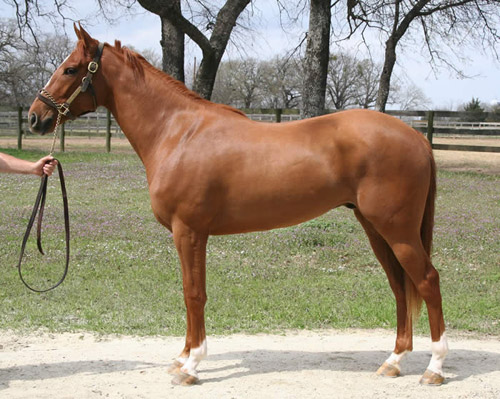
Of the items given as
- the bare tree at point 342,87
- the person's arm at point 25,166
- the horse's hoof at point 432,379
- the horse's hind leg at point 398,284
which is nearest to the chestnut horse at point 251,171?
the horse's hoof at point 432,379

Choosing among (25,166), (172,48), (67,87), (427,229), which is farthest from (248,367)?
(172,48)

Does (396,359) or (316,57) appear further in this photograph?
(316,57)

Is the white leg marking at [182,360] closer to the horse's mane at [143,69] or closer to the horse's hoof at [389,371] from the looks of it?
the horse's hoof at [389,371]

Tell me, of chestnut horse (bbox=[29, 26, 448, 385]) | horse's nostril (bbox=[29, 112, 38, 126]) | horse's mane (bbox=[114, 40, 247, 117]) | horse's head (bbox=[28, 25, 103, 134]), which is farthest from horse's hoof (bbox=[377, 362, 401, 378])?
horse's nostril (bbox=[29, 112, 38, 126])

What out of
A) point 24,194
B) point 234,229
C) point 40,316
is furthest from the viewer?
→ point 24,194

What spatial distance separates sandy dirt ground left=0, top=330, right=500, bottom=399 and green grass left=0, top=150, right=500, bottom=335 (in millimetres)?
327

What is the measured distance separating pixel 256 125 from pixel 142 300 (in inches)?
111

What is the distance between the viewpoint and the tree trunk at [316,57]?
988 centimetres

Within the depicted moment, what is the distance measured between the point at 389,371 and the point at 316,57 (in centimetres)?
715

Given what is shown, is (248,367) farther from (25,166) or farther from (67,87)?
(67,87)

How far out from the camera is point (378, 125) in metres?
3.96

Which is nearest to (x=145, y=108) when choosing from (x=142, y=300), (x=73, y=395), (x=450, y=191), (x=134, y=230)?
(x=73, y=395)

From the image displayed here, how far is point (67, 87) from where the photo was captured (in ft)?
13.2

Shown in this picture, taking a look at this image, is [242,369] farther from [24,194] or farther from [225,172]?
[24,194]
